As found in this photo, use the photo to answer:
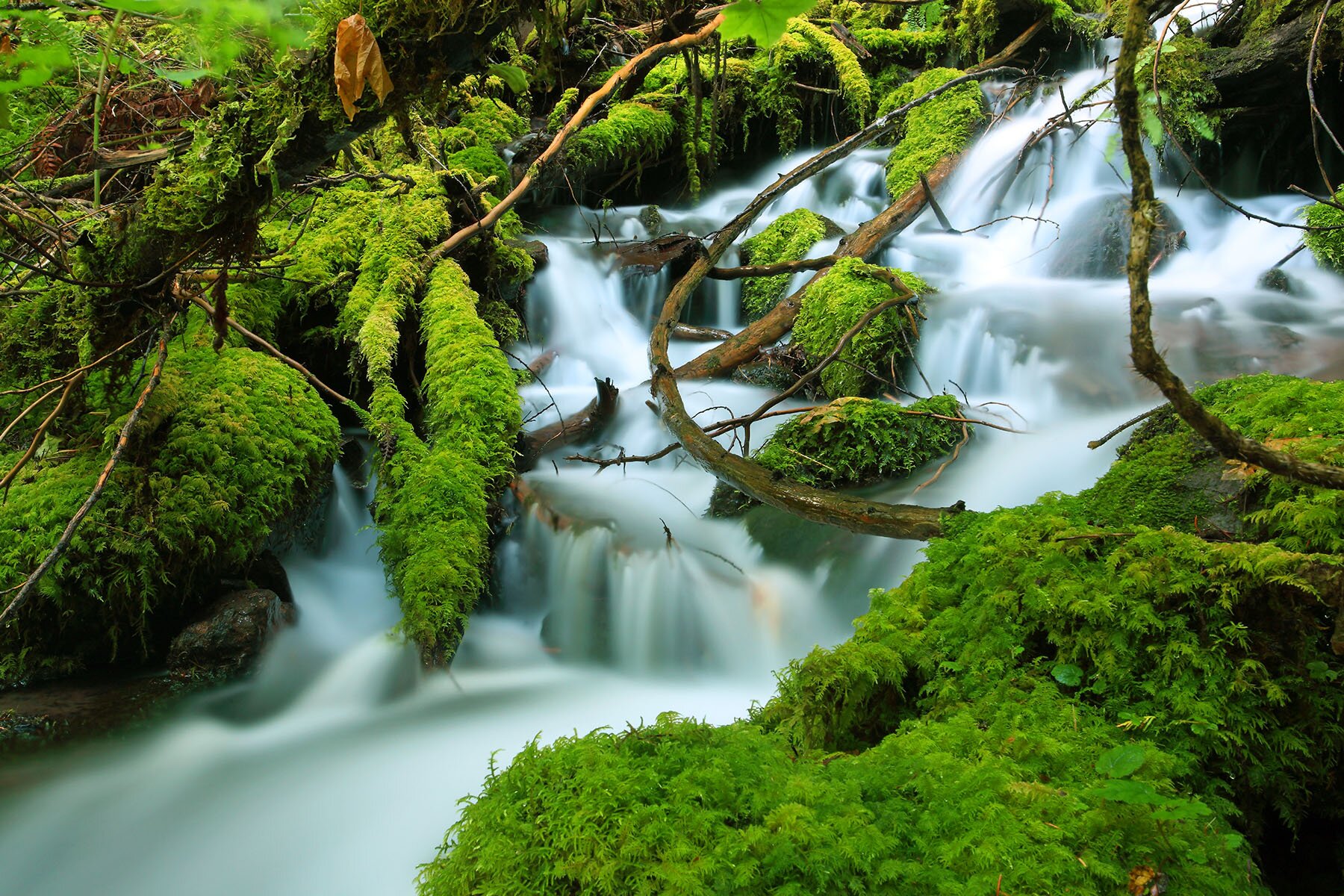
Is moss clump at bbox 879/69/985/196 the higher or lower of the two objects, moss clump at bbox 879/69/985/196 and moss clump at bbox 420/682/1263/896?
the higher

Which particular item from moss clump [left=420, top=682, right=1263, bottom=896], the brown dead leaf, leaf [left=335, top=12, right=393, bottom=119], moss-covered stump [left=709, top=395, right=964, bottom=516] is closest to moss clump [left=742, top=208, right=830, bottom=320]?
moss-covered stump [left=709, top=395, right=964, bottom=516]

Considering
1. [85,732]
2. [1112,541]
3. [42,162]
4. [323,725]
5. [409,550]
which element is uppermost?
[42,162]

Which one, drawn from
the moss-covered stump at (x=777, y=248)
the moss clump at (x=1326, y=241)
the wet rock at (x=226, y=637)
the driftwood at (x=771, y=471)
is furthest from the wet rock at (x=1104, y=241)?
the wet rock at (x=226, y=637)

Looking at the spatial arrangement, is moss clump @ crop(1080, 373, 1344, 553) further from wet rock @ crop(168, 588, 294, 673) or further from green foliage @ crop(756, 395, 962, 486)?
wet rock @ crop(168, 588, 294, 673)

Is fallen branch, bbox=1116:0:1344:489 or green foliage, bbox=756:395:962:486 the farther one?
green foliage, bbox=756:395:962:486

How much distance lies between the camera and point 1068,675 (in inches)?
75.8

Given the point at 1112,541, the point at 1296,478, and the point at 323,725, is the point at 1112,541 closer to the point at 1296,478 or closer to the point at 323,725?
the point at 1296,478

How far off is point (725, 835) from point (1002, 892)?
0.46 metres

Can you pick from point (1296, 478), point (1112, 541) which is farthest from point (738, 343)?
point (1296, 478)

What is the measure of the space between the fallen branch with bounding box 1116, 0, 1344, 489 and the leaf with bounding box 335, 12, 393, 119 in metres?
1.74

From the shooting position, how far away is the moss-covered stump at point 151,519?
3.49 metres

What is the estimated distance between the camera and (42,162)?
17.3 ft

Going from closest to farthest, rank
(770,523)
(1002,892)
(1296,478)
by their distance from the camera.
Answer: (1002,892) < (1296,478) < (770,523)

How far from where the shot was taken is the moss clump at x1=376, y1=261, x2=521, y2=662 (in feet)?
11.9
